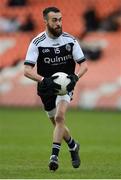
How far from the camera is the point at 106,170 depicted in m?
11.0

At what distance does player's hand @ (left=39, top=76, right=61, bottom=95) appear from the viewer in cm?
1087

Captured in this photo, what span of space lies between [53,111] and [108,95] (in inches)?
571

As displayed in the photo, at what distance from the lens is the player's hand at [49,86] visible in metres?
10.9

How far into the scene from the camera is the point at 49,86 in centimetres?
1085

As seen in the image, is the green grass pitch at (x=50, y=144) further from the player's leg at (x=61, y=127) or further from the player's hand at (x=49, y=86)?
the player's hand at (x=49, y=86)

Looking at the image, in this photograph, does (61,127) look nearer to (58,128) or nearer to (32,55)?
(58,128)

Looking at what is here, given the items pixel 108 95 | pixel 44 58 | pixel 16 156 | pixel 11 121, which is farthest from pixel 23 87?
pixel 44 58

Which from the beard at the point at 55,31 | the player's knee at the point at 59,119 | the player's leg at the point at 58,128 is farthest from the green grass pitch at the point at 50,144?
the beard at the point at 55,31

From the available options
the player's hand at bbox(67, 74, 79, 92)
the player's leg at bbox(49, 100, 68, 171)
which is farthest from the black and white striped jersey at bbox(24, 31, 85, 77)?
the player's leg at bbox(49, 100, 68, 171)

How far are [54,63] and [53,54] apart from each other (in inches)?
5.1

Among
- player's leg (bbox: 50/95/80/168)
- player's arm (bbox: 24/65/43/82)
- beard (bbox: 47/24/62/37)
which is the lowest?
player's leg (bbox: 50/95/80/168)

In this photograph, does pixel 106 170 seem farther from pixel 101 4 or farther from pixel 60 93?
pixel 101 4

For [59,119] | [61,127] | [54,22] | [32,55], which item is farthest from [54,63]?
[61,127]

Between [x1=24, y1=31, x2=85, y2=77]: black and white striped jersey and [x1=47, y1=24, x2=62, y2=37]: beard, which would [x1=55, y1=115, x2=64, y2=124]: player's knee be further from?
[x1=47, y1=24, x2=62, y2=37]: beard
